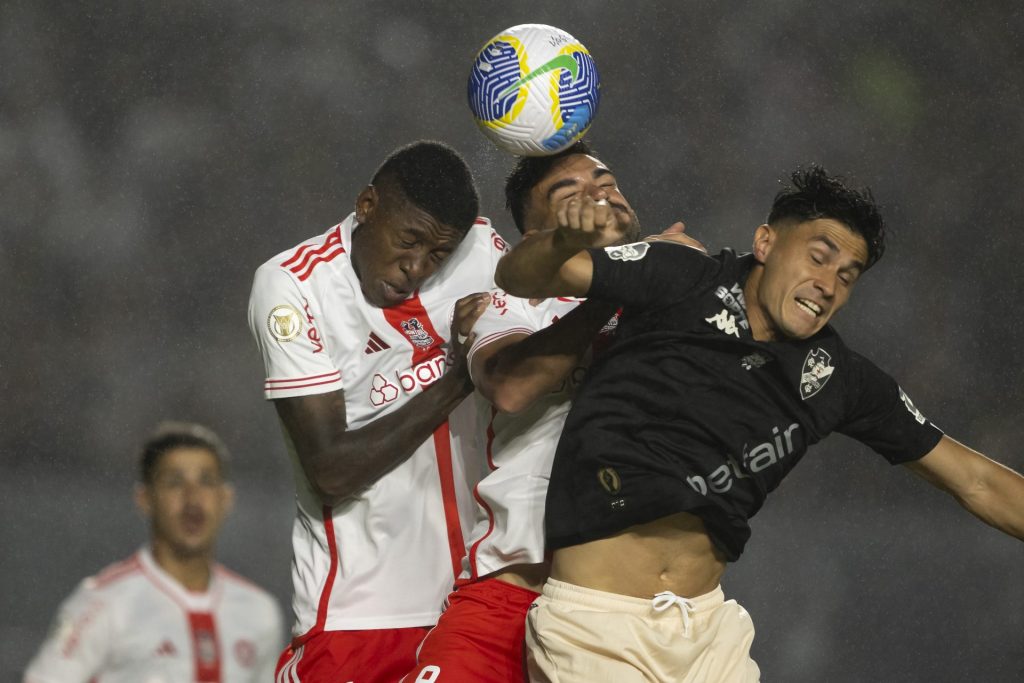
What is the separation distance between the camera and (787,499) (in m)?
6.84

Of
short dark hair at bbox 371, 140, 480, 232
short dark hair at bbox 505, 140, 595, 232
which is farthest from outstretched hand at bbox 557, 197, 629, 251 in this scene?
short dark hair at bbox 371, 140, 480, 232

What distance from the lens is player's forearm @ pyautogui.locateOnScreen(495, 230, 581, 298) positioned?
2.45 m

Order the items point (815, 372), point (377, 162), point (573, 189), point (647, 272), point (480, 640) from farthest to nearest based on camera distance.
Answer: point (377, 162) → point (573, 189) → point (480, 640) → point (815, 372) → point (647, 272)

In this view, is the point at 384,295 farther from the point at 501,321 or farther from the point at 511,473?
the point at 511,473

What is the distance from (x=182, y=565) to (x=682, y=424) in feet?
3.20

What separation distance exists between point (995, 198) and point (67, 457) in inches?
185

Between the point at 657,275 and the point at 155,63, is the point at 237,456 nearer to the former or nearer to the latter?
the point at 155,63

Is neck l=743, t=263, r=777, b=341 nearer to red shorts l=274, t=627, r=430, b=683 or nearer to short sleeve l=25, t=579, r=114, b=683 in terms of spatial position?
red shorts l=274, t=627, r=430, b=683

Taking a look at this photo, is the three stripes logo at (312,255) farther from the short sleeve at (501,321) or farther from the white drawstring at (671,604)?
the white drawstring at (671,604)

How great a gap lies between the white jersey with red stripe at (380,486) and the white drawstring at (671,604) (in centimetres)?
82

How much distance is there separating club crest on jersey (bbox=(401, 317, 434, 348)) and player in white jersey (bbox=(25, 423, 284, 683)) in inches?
29.9

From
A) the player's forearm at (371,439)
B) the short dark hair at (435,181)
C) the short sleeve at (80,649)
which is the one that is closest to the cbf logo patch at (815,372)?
the player's forearm at (371,439)

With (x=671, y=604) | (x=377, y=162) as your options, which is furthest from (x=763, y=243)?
(x=377, y=162)

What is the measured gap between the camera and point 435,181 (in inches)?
127
